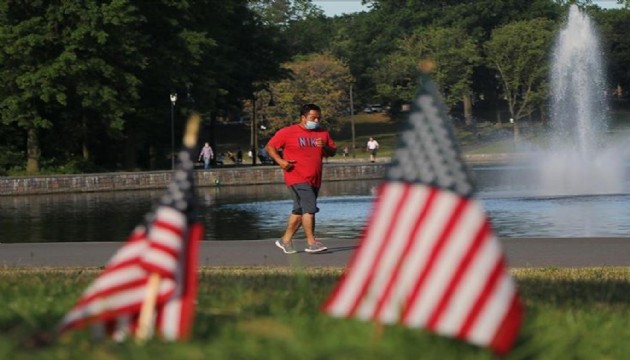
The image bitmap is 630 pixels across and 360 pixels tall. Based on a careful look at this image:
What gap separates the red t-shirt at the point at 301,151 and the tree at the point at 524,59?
295 feet

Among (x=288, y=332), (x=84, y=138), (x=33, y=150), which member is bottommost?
(x=288, y=332)

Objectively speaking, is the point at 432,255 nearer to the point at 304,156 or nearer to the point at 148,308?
the point at 148,308

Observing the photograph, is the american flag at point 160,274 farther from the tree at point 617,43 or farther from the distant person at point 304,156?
the tree at point 617,43

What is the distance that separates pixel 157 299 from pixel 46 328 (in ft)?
3.07

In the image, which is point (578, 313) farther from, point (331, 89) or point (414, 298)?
point (331, 89)

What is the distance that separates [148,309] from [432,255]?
4.15ft

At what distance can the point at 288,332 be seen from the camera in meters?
5.77

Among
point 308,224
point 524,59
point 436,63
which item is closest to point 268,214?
point 308,224

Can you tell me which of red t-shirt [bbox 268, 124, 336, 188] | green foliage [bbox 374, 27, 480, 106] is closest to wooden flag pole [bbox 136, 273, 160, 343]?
red t-shirt [bbox 268, 124, 336, 188]

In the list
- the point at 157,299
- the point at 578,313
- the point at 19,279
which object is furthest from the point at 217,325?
the point at 19,279

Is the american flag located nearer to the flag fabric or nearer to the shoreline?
the flag fabric

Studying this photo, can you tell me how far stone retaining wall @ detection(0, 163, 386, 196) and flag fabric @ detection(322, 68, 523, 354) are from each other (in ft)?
128

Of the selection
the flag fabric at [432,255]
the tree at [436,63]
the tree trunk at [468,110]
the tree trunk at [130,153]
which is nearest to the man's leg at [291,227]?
the flag fabric at [432,255]

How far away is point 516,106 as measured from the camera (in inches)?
4675
